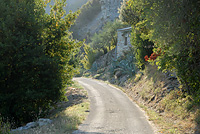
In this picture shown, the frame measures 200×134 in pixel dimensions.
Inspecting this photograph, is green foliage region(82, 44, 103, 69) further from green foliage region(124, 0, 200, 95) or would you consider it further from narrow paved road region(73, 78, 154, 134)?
green foliage region(124, 0, 200, 95)

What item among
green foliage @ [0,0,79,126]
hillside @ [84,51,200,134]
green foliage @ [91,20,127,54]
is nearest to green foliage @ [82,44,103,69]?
green foliage @ [91,20,127,54]

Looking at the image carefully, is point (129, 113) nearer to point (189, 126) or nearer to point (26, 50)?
point (189, 126)

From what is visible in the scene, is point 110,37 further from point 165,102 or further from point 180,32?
point 180,32

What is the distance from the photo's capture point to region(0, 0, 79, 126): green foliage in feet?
40.1

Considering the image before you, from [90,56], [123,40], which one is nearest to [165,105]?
[123,40]

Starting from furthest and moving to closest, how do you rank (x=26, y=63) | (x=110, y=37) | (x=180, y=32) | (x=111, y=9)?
(x=111, y=9) → (x=110, y=37) → (x=26, y=63) → (x=180, y=32)

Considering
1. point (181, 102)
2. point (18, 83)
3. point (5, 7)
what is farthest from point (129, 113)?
point (5, 7)

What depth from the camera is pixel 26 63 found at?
1255 cm

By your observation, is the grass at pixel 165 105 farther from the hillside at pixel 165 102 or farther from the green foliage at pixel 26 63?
the green foliage at pixel 26 63

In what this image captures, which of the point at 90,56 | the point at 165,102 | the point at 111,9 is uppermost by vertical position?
the point at 111,9

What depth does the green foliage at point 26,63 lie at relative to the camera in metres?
12.2

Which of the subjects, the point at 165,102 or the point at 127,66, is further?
the point at 127,66

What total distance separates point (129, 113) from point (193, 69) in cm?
534

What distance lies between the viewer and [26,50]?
40.5 feet
